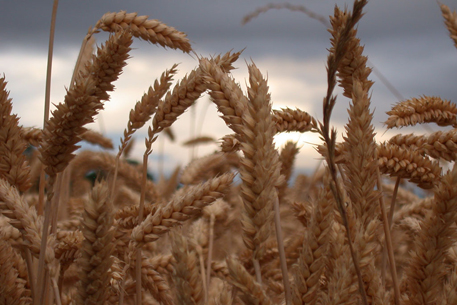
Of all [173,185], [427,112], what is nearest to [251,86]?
[427,112]

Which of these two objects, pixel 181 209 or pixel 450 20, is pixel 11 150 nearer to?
pixel 181 209

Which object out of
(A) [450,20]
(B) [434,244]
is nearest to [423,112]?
(A) [450,20]

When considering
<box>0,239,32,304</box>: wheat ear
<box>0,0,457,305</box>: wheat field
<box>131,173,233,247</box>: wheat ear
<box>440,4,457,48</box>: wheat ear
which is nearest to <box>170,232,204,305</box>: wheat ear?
<box>0,0,457,305</box>: wheat field

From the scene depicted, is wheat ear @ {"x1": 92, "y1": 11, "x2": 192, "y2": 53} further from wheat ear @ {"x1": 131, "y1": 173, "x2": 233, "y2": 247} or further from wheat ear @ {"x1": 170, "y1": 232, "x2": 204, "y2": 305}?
wheat ear @ {"x1": 170, "y1": 232, "x2": 204, "y2": 305}

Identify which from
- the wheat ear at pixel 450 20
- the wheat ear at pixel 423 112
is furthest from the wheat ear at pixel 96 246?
the wheat ear at pixel 450 20

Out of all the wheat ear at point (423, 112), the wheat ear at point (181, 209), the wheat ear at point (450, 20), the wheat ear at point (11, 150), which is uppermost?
the wheat ear at point (450, 20)

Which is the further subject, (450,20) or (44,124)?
(450,20)

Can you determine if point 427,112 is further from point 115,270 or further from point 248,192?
point 115,270

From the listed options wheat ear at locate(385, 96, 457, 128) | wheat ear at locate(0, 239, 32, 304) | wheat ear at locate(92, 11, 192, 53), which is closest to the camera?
wheat ear at locate(0, 239, 32, 304)

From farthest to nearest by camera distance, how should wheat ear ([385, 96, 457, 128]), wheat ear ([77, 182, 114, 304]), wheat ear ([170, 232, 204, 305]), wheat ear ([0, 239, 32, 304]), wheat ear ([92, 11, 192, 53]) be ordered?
wheat ear ([92, 11, 192, 53])
wheat ear ([385, 96, 457, 128])
wheat ear ([0, 239, 32, 304])
wheat ear ([77, 182, 114, 304])
wheat ear ([170, 232, 204, 305])

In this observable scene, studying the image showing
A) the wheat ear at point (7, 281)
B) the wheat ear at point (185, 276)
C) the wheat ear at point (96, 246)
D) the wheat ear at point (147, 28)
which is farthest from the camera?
the wheat ear at point (147, 28)

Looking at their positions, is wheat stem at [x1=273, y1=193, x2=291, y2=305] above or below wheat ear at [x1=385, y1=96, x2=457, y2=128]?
below

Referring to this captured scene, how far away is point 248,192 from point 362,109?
1.25 ft

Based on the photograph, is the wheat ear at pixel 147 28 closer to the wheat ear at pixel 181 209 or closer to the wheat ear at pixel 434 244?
the wheat ear at pixel 181 209
